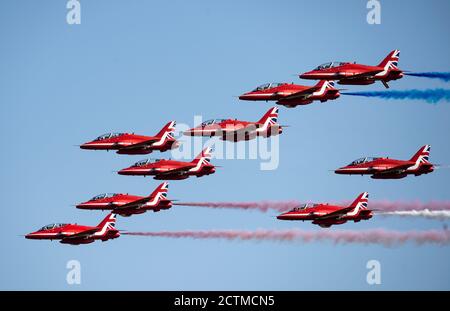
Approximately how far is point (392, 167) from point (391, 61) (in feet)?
43.4

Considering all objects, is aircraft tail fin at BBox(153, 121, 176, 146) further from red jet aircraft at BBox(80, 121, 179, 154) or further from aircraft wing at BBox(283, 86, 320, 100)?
aircraft wing at BBox(283, 86, 320, 100)

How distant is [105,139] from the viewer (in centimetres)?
11606

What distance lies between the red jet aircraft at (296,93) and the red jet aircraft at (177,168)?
10931mm

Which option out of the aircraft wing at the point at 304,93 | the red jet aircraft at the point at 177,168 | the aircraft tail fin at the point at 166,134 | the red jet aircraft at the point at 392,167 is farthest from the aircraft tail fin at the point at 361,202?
the aircraft tail fin at the point at 166,134

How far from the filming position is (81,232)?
408 feet

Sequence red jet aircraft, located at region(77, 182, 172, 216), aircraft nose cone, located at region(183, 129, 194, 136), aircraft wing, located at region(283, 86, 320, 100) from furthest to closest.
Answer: red jet aircraft, located at region(77, 182, 172, 216) → aircraft nose cone, located at region(183, 129, 194, 136) → aircraft wing, located at region(283, 86, 320, 100)

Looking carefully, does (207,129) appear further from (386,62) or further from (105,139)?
(386,62)

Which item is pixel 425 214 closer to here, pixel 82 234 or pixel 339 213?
pixel 339 213

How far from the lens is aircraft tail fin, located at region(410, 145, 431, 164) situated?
113 meters

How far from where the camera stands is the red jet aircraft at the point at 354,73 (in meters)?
107

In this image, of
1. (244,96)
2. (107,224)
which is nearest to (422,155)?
(244,96)

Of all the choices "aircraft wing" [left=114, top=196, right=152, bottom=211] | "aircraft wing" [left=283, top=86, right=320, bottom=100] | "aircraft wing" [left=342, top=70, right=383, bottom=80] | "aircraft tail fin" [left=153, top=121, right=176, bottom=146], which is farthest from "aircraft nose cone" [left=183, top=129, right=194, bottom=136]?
"aircraft wing" [left=342, top=70, right=383, bottom=80]
